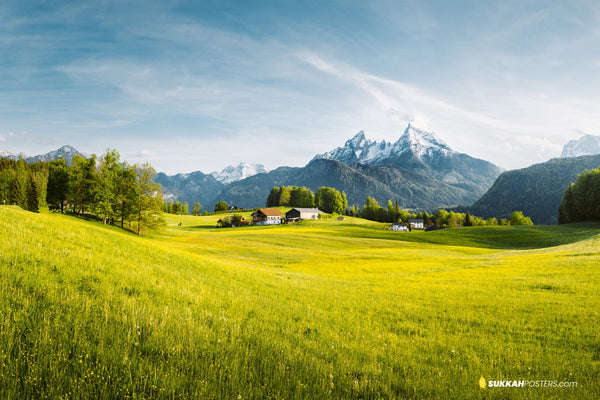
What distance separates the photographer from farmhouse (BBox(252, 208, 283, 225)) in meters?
176

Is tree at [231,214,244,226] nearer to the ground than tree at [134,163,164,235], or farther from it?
nearer to the ground

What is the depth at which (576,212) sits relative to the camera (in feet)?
386

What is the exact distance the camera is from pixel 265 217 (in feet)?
580

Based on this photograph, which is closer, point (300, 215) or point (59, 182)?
point (59, 182)

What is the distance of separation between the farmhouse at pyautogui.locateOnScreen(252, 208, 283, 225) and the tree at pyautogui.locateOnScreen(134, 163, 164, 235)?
353 feet

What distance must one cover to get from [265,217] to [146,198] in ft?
375

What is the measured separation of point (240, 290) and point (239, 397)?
839 centimetres

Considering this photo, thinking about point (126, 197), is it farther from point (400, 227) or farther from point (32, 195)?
point (400, 227)

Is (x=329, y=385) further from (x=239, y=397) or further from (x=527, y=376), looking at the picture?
(x=527, y=376)

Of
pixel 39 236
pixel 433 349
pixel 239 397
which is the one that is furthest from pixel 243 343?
pixel 39 236

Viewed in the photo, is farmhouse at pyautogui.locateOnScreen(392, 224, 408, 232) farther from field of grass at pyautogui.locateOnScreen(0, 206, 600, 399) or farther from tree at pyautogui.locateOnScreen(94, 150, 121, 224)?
field of grass at pyautogui.locateOnScreen(0, 206, 600, 399)

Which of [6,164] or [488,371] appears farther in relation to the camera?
[6,164]

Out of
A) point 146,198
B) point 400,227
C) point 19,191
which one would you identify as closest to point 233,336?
point 146,198

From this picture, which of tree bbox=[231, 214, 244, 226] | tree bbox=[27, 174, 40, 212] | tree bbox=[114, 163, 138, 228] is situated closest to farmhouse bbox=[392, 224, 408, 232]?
tree bbox=[231, 214, 244, 226]
